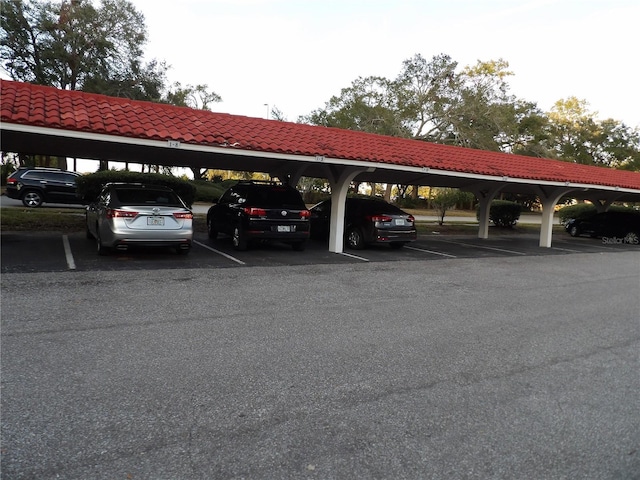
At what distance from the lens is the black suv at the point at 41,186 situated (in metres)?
18.4

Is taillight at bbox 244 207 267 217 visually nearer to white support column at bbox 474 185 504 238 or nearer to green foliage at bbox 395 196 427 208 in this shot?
white support column at bbox 474 185 504 238

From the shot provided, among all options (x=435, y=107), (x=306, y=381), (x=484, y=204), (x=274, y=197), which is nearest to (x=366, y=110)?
(x=435, y=107)

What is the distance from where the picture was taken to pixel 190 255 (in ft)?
32.9

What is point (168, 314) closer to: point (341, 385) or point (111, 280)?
point (111, 280)

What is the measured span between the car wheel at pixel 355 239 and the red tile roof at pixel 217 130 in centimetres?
240

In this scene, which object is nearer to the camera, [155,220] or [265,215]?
[155,220]

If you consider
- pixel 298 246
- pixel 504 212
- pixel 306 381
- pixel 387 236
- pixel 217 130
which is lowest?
pixel 306 381

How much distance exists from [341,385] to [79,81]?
3350 centimetres

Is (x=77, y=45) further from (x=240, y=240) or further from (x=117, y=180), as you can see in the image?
(x=240, y=240)

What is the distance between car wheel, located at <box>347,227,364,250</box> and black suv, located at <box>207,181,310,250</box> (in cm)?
187

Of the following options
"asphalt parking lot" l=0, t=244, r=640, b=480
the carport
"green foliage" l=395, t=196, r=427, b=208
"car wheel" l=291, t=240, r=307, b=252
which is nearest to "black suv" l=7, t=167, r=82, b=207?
the carport

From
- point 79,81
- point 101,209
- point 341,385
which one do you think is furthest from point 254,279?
point 79,81

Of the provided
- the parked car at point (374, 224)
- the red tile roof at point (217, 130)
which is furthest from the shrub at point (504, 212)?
the parked car at point (374, 224)

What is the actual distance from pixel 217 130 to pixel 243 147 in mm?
945
